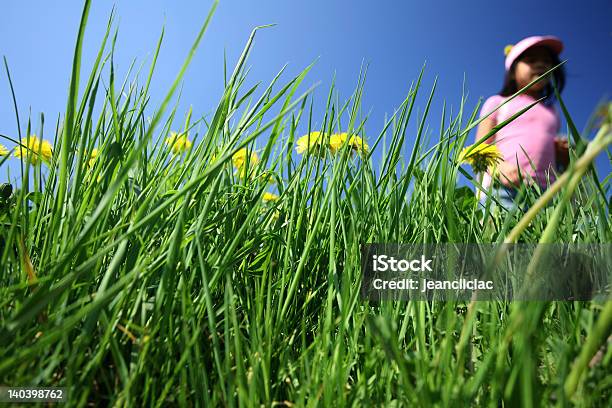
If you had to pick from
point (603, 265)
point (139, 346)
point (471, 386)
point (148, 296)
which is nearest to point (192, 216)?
point (148, 296)

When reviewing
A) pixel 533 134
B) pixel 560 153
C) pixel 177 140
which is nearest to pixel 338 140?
pixel 177 140

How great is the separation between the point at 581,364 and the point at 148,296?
1.22 feet

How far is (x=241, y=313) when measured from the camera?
505 mm

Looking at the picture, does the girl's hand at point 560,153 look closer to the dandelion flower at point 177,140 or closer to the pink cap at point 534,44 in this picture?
the pink cap at point 534,44

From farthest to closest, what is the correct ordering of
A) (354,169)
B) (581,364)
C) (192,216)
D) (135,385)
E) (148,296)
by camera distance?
(354,169) < (192,216) < (148,296) < (135,385) < (581,364)

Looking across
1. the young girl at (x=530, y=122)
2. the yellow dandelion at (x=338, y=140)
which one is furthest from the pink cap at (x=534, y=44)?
the yellow dandelion at (x=338, y=140)

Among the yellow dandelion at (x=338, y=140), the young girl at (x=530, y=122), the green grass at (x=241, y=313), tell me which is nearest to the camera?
the green grass at (x=241, y=313)

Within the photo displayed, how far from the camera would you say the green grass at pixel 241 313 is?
252mm

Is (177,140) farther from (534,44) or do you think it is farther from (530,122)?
(534,44)

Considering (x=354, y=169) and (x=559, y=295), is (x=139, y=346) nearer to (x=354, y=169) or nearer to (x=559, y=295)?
Result: (x=559, y=295)

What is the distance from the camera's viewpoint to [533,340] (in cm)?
34

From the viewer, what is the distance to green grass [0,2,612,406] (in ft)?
0.83

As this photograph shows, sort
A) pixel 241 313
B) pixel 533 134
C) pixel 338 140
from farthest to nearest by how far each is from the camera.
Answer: pixel 533 134 < pixel 338 140 < pixel 241 313

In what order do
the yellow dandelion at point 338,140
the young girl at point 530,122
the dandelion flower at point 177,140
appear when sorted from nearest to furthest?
the dandelion flower at point 177,140
the yellow dandelion at point 338,140
the young girl at point 530,122
